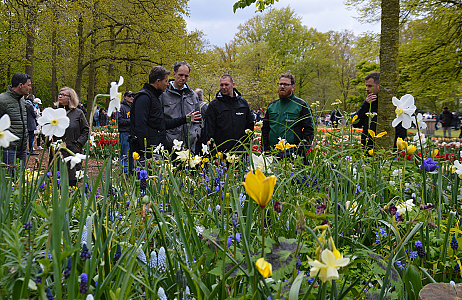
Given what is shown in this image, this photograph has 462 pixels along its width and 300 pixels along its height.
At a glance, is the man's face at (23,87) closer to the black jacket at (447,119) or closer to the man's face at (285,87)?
the man's face at (285,87)

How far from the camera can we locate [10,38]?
15.5m

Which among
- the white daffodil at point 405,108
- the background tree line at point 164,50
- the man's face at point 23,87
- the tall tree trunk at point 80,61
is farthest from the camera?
the tall tree trunk at point 80,61

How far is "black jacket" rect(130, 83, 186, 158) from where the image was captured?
12.6ft

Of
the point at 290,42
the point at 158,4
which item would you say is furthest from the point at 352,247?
the point at 290,42

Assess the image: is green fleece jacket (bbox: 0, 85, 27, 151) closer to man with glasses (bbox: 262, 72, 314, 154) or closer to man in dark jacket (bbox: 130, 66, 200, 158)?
man in dark jacket (bbox: 130, 66, 200, 158)

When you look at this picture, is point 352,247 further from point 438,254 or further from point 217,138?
point 217,138

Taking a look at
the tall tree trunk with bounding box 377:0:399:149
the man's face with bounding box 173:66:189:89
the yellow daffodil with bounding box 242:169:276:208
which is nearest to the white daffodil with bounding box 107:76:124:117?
the yellow daffodil with bounding box 242:169:276:208

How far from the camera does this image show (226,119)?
464cm

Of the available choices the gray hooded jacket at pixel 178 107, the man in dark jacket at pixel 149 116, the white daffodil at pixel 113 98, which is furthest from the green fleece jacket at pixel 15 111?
the white daffodil at pixel 113 98

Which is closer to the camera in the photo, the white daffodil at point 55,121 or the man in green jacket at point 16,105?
the white daffodil at point 55,121

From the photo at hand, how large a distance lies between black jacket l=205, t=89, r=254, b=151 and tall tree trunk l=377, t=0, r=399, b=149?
1.71 meters

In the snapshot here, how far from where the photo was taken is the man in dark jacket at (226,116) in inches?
182

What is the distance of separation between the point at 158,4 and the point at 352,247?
700 inches

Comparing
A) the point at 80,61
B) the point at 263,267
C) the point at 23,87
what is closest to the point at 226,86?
the point at 23,87
